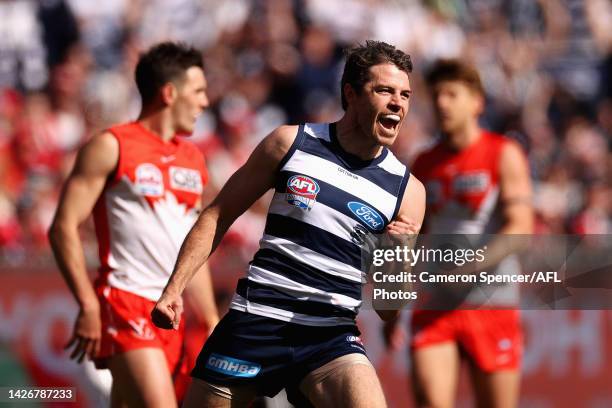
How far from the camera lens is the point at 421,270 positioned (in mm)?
7223

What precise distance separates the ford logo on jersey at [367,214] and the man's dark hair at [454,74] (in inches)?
128

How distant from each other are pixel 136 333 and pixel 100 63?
831 centimetres

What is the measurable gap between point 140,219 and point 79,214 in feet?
1.26

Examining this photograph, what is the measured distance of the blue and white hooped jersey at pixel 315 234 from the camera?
5.77 meters

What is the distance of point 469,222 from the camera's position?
28.7ft

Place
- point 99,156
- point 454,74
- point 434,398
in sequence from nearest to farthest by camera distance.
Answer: point 99,156 → point 434,398 → point 454,74

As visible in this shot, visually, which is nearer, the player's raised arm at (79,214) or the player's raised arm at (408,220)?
the player's raised arm at (408,220)

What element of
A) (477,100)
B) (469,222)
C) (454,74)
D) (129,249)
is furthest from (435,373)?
(129,249)

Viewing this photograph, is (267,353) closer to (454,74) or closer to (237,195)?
(237,195)

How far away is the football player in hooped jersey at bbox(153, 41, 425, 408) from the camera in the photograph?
5734mm

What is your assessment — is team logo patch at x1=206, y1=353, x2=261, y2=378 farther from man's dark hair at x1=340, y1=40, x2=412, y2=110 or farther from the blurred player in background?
the blurred player in background

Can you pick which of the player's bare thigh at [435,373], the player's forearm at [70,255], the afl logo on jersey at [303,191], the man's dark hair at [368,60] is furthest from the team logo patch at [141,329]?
the player's bare thigh at [435,373]

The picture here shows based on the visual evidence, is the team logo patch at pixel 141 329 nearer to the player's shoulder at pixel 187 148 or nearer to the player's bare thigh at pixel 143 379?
the player's bare thigh at pixel 143 379

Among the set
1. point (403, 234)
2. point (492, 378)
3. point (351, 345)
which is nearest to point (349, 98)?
point (403, 234)
